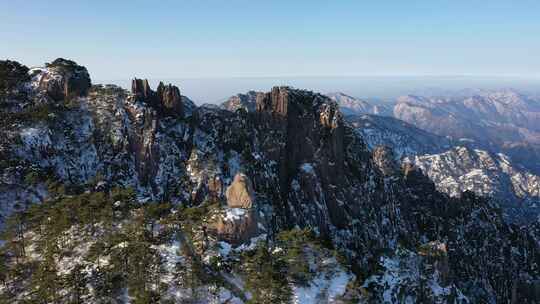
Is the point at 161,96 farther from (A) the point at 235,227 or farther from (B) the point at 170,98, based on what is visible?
(A) the point at 235,227

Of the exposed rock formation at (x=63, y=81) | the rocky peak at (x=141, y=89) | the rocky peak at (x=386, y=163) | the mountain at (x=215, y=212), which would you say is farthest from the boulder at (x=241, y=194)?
the rocky peak at (x=386, y=163)

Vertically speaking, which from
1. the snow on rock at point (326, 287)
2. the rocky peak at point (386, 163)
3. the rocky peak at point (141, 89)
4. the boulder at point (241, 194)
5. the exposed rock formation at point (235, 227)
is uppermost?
the rocky peak at point (141, 89)

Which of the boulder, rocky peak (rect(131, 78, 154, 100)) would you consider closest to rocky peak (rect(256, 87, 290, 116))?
rocky peak (rect(131, 78, 154, 100))

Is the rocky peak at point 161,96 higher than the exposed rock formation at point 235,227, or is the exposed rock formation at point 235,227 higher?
the rocky peak at point 161,96

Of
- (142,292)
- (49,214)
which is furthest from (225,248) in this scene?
(49,214)

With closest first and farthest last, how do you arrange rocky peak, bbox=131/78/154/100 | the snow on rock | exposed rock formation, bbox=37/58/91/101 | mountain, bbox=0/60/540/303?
the snow on rock → mountain, bbox=0/60/540/303 → exposed rock formation, bbox=37/58/91/101 → rocky peak, bbox=131/78/154/100

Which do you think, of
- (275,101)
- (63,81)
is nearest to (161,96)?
(63,81)

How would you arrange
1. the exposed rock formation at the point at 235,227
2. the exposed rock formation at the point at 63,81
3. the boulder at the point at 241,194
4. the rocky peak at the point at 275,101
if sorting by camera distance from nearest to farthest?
Answer: the exposed rock formation at the point at 235,227, the boulder at the point at 241,194, the exposed rock formation at the point at 63,81, the rocky peak at the point at 275,101

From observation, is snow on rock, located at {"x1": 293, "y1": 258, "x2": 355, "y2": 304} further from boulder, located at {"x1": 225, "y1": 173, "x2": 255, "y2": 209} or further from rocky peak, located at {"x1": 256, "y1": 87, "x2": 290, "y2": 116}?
rocky peak, located at {"x1": 256, "y1": 87, "x2": 290, "y2": 116}

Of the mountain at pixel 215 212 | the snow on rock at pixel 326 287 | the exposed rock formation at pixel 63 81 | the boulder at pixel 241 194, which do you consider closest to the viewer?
the snow on rock at pixel 326 287

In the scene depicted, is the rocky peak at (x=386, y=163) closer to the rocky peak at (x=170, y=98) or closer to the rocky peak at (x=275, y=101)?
the rocky peak at (x=275, y=101)
